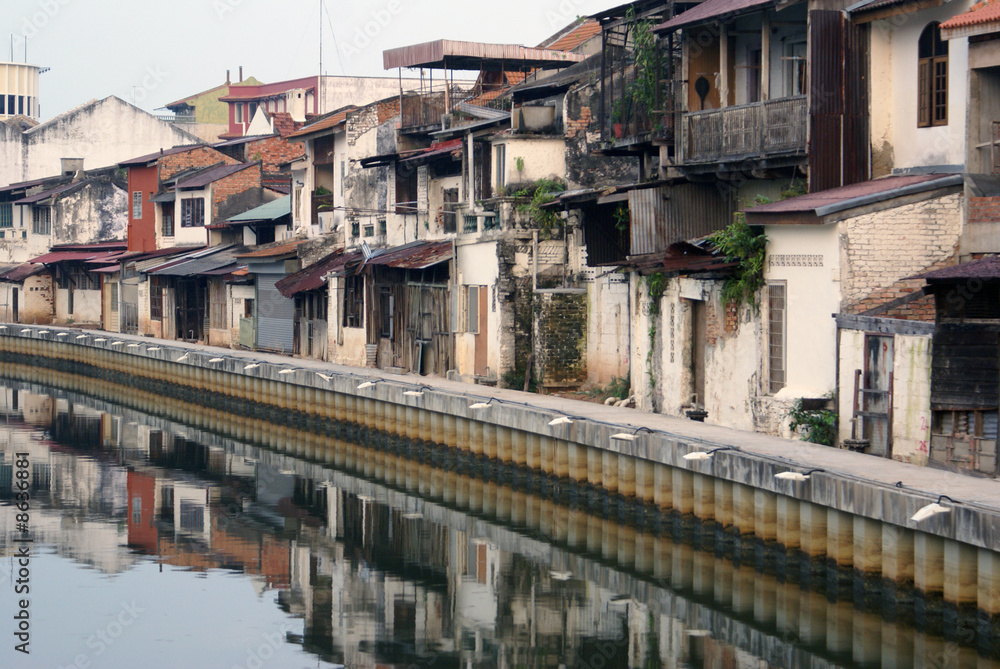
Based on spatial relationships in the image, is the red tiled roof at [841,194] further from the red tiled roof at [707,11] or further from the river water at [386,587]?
the river water at [386,587]

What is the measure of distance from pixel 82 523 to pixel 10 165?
170 ft

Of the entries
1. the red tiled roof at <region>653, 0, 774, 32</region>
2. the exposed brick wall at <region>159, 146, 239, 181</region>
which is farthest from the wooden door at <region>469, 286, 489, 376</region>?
the exposed brick wall at <region>159, 146, 239, 181</region>

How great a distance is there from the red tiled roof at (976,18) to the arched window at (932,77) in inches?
67.2

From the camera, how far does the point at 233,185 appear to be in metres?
49.4

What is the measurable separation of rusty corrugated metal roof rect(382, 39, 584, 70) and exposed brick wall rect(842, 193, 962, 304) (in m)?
16.7

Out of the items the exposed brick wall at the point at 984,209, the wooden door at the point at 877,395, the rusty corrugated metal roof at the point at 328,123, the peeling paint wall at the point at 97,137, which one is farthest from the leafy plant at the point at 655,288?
the peeling paint wall at the point at 97,137

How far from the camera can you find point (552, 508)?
73.2ft

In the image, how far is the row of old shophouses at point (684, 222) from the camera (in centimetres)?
1820

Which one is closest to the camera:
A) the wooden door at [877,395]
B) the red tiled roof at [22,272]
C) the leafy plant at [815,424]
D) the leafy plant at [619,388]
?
the wooden door at [877,395]

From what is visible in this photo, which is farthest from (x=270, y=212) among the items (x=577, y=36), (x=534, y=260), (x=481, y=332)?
(x=534, y=260)

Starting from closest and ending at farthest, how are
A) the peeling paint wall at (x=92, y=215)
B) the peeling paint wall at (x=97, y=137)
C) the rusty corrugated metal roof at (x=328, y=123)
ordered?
the rusty corrugated metal roof at (x=328, y=123) < the peeling paint wall at (x=92, y=215) < the peeling paint wall at (x=97, y=137)

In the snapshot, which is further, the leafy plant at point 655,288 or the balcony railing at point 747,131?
the leafy plant at point 655,288

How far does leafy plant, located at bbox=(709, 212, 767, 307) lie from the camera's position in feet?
66.8

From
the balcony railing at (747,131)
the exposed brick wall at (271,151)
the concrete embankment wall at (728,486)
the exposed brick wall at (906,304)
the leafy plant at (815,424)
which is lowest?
the concrete embankment wall at (728,486)
